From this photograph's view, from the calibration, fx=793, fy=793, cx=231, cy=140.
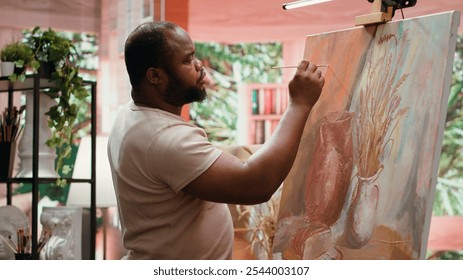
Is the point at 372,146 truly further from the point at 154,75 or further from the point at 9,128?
the point at 9,128

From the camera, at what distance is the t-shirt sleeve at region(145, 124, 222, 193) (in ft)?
5.63

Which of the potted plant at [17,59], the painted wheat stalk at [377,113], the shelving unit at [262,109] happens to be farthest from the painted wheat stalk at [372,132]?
the shelving unit at [262,109]

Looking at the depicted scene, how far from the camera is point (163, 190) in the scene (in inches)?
71.1

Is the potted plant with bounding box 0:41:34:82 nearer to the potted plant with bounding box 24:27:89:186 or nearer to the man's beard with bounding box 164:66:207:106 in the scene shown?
the potted plant with bounding box 24:27:89:186

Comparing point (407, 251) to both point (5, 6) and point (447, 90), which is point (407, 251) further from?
point (5, 6)

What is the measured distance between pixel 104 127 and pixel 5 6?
2.96ft

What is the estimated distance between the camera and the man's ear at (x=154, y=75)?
1.83 metres

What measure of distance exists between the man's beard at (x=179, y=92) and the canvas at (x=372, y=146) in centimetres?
40

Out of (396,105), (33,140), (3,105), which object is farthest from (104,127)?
(396,105)

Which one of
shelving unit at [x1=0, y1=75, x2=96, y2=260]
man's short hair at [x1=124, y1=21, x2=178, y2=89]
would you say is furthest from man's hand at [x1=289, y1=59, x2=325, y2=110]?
shelving unit at [x1=0, y1=75, x2=96, y2=260]

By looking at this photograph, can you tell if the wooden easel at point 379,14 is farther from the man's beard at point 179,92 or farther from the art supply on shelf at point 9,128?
the art supply on shelf at point 9,128

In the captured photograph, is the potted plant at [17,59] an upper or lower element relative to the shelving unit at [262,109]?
upper

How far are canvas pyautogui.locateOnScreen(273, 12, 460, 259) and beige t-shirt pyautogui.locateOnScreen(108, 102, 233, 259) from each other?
30 cm
